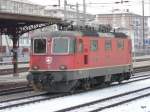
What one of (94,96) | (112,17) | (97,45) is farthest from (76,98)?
(112,17)

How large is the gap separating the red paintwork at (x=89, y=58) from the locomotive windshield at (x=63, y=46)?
0.21 m

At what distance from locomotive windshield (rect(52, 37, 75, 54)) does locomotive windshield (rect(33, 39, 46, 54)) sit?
46cm

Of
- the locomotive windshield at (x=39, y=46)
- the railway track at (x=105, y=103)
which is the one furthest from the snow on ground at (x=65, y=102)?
the locomotive windshield at (x=39, y=46)

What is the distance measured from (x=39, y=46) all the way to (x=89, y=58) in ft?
7.60

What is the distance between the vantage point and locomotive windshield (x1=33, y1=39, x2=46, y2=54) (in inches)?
798

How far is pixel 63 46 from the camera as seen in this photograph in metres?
20.0

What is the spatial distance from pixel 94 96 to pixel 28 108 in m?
4.46

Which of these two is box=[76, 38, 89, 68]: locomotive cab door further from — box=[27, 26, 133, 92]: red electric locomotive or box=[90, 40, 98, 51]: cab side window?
box=[90, 40, 98, 51]: cab side window

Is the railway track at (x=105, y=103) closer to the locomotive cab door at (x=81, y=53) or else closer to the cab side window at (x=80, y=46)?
the locomotive cab door at (x=81, y=53)

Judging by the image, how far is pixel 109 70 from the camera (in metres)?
23.4

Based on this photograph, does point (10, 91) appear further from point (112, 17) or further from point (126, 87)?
point (112, 17)

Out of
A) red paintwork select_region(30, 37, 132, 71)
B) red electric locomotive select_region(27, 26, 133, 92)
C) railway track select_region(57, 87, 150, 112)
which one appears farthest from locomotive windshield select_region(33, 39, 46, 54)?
railway track select_region(57, 87, 150, 112)

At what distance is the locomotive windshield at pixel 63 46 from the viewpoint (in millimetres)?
19875

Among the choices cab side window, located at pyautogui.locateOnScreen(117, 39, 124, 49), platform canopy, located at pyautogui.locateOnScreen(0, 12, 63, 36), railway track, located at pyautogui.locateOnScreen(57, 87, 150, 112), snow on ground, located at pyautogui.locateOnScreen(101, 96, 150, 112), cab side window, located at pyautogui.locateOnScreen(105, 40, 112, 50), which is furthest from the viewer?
platform canopy, located at pyautogui.locateOnScreen(0, 12, 63, 36)
